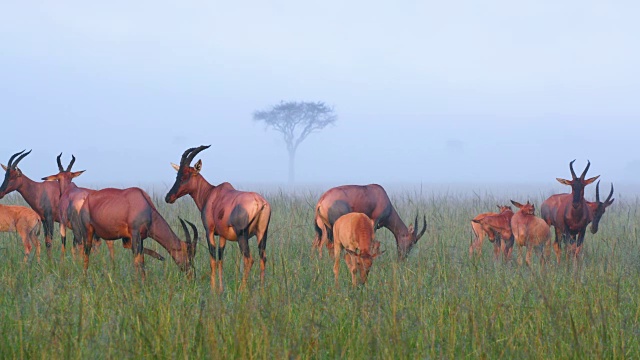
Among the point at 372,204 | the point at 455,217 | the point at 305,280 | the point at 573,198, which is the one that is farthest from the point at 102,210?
the point at 455,217

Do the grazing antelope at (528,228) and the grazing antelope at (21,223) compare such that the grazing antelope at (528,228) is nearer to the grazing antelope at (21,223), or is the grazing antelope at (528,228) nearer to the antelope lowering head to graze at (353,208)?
the antelope lowering head to graze at (353,208)

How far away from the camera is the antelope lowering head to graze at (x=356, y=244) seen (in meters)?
7.73

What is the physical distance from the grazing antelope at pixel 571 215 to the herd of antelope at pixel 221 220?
0.01m

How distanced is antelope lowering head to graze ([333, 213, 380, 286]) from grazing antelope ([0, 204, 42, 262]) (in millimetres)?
4946

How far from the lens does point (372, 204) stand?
10.7 m

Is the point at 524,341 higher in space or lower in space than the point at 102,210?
lower

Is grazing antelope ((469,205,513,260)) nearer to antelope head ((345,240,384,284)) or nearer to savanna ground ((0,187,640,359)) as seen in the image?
savanna ground ((0,187,640,359))

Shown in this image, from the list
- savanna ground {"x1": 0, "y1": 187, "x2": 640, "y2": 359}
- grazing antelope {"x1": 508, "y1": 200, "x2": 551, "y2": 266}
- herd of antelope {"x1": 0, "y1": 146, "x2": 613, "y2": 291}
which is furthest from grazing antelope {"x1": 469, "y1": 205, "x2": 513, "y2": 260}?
savanna ground {"x1": 0, "y1": 187, "x2": 640, "y2": 359}

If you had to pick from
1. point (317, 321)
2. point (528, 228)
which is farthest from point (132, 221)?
point (528, 228)

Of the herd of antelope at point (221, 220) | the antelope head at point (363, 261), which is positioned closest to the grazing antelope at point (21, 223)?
the herd of antelope at point (221, 220)

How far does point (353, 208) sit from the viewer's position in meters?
10.6

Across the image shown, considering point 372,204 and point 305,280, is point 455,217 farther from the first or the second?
point 305,280

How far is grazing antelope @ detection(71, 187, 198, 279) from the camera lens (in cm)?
814

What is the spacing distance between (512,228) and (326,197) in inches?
109
